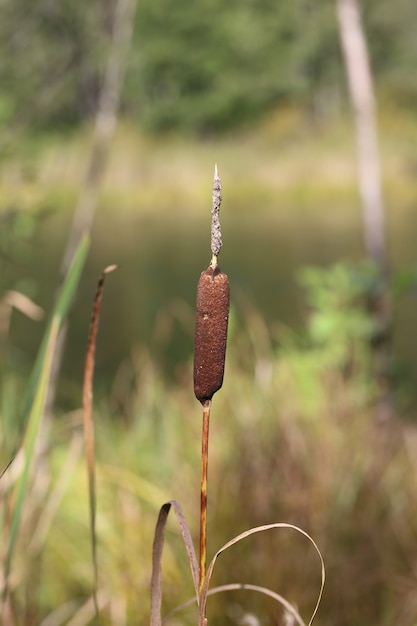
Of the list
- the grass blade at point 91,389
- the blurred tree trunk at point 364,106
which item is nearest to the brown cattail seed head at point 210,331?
the grass blade at point 91,389

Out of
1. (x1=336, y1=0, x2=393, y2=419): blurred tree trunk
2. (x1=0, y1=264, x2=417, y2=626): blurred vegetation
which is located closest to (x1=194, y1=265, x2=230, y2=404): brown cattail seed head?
(x1=0, y1=264, x2=417, y2=626): blurred vegetation

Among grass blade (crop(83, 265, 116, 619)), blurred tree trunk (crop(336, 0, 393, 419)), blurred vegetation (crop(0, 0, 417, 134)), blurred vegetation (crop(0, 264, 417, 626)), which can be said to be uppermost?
blurred vegetation (crop(0, 0, 417, 134))

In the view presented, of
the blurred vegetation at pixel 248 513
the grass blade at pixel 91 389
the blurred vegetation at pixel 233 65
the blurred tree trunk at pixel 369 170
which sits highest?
the blurred vegetation at pixel 233 65

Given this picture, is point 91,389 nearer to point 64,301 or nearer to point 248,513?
point 64,301

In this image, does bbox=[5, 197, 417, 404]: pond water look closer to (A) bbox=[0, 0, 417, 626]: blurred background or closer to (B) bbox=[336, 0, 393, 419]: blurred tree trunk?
(A) bbox=[0, 0, 417, 626]: blurred background

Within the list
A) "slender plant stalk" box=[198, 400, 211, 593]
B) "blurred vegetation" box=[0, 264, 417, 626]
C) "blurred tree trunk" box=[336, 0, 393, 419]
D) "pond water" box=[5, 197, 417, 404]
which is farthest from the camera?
"pond water" box=[5, 197, 417, 404]

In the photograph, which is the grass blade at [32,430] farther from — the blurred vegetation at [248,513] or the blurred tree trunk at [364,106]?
the blurred tree trunk at [364,106]
